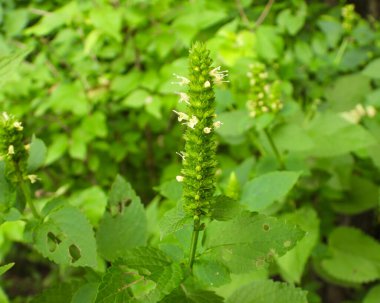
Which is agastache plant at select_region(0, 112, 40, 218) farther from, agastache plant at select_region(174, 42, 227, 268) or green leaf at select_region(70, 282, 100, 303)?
agastache plant at select_region(174, 42, 227, 268)

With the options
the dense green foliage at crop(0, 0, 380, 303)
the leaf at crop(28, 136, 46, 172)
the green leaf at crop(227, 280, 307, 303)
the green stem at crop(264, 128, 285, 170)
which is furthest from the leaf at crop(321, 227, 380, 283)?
the leaf at crop(28, 136, 46, 172)

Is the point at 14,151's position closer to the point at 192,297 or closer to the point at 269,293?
the point at 192,297

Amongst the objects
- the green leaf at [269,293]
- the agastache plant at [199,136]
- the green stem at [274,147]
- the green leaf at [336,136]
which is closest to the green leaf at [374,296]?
the green leaf at [336,136]

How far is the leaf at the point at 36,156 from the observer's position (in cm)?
110

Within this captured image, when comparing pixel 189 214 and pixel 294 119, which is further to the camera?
pixel 294 119

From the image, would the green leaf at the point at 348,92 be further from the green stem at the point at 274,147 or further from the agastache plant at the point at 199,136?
the agastache plant at the point at 199,136

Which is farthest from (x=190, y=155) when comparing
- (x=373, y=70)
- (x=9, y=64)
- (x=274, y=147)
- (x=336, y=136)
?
(x=373, y=70)

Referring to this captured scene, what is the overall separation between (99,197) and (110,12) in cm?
101

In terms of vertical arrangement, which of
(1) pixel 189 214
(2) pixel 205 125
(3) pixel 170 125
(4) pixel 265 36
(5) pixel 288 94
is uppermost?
(2) pixel 205 125

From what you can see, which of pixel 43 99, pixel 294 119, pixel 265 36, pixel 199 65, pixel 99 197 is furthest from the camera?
pixel 43 99

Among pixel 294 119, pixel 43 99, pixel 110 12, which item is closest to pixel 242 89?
pixel 294 119

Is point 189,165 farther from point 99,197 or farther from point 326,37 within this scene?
point 326,37

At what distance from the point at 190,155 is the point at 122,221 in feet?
1.32

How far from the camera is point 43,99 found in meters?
2.76
